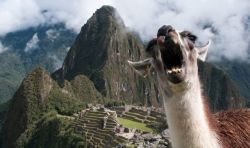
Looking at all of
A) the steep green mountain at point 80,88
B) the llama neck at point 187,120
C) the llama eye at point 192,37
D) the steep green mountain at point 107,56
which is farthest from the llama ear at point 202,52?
the steep green mountain at point 107,56

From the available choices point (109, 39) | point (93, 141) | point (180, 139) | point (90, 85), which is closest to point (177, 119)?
point (180, 139)

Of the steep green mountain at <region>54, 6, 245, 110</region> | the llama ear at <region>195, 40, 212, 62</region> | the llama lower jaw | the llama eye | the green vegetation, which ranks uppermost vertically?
the steep green mountain at <region>54, 6, 245, 110</region>

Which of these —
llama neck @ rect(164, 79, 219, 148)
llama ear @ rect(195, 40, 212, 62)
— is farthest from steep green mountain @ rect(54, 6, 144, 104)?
llama neck @ rect(164, 79, 219, 148)

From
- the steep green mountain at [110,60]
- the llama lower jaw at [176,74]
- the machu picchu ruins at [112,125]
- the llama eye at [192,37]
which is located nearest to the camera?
the llama lower jaw at [176,74]

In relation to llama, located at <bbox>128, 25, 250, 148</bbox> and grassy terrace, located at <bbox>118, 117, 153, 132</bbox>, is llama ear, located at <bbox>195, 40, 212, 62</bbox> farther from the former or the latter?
grassy terrace, located at <bbox>118, 117, 153, 132</bbox>

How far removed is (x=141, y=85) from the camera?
178 meters

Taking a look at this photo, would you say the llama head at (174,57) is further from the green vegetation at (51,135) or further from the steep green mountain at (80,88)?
the green vegetation at (51,135)

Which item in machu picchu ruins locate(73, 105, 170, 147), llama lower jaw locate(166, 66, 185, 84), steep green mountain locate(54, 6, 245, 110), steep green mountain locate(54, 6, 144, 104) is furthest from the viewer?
steep green mountain locate(54, 6, 245, 110)

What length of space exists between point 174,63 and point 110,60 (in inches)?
6183

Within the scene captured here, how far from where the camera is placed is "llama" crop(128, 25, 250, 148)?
189 inches

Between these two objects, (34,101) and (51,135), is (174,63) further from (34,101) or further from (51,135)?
(34,101)

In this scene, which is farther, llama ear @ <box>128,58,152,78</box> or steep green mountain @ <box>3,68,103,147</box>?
steep green mountain @ <box>3,68,103,147</box>

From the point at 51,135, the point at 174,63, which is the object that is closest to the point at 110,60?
the point at 51,135

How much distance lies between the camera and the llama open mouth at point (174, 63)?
478cm
